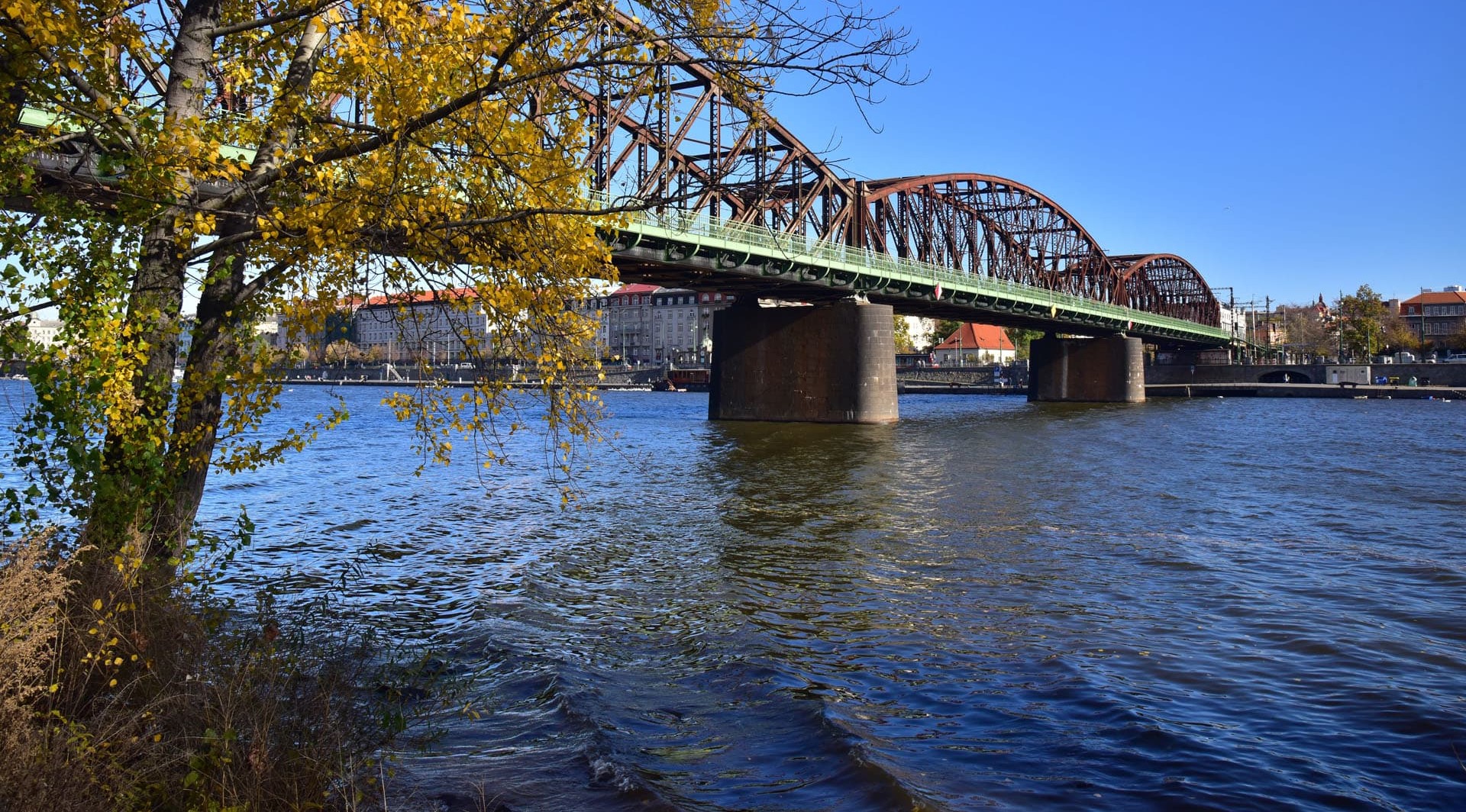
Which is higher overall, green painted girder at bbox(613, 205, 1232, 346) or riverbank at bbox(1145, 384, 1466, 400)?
green painted girder at bbox(613, 205, 1232, 346)

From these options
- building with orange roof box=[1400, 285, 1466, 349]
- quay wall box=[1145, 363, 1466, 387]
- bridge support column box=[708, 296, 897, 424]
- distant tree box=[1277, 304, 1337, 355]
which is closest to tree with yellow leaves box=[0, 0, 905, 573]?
bridge support column box=[708, 296, 897, 424]

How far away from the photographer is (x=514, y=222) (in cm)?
799

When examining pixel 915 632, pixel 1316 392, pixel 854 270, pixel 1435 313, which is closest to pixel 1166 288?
pixel 1316 392

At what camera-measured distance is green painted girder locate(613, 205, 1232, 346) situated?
43.6m

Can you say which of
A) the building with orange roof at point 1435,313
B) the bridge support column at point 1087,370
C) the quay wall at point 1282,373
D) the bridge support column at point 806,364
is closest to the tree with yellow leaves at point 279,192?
the bridge support column at point 806,364

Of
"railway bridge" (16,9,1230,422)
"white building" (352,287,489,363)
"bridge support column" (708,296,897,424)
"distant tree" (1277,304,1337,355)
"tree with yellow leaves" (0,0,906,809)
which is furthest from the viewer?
"distant tree" (1277,304,1337,355)

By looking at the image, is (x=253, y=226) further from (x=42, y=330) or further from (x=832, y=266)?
(x=832, y=266)

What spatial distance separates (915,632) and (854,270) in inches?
1811

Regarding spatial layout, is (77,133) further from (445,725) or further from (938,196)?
(938,196)

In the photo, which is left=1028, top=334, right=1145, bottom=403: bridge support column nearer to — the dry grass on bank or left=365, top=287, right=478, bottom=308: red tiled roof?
left=365, top=287, right=478, bottom=308: red tiled roof

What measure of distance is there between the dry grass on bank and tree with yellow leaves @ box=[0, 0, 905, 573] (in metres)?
0.69

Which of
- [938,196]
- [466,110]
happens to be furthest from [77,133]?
[938,196]

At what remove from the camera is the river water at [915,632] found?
7.91 meters

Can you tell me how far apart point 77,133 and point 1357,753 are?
1103 centimetres
